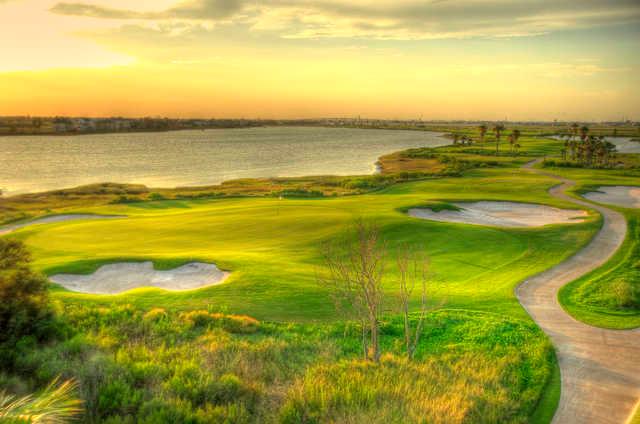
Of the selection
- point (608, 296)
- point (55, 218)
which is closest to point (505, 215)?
point (608, 296)

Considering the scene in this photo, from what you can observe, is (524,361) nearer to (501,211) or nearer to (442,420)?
(442,420)

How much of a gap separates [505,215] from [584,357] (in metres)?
26.1

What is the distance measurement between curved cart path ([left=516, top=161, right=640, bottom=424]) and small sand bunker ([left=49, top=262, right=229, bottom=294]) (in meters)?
13.7

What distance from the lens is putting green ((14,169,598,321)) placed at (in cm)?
1803

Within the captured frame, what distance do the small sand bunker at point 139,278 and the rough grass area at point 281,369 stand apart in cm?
387

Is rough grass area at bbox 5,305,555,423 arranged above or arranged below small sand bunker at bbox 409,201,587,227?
below

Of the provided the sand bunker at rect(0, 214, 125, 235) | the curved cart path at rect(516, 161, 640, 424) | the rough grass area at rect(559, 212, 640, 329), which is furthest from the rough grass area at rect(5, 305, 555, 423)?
the sand bunker at rect(0, 214, 125, 235)

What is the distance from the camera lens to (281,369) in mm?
12133

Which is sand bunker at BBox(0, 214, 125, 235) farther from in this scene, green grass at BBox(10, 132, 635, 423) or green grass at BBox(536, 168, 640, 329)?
green grass at BBox(536, 168, 640, 329)

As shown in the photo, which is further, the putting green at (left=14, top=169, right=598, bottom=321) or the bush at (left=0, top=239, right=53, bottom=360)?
the putting green at (left=14, top=169, right=598, bottom=321)

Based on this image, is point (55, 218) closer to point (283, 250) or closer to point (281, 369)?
point (283, 250)

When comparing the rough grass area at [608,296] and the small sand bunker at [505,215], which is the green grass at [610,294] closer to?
the rough grass area at [608,296]

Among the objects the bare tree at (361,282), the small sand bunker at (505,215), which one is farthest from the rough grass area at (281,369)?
the small sand bunker at (505,215)

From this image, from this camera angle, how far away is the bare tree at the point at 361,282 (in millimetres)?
11883
